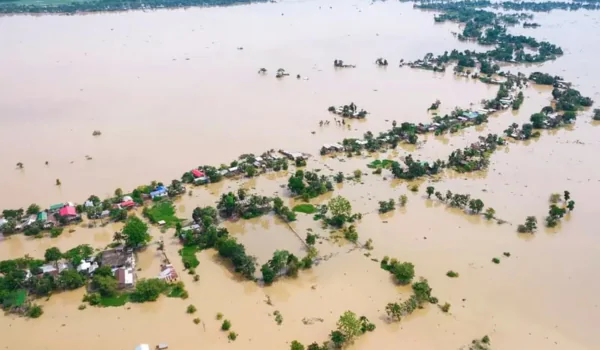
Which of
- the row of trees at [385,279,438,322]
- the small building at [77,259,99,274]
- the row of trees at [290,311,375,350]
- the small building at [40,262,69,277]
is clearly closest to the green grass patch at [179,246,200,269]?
the small building at [77,259,99,274]

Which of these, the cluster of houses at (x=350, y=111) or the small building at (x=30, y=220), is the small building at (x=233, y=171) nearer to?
the small building at (x=30, y=220)

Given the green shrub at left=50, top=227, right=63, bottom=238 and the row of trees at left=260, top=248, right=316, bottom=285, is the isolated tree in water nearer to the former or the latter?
the green shrub at left=50, top=227, right=63, bottom=238

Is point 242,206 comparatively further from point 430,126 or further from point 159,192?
point 430,126

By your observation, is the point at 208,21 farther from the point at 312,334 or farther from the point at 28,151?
the point at 312,334

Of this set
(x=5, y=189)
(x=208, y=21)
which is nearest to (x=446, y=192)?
(x=5, y=189)

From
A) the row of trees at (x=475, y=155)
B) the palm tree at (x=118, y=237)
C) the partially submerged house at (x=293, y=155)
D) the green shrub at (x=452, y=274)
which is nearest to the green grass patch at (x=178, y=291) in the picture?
the palm tree at (x=118, y=237)

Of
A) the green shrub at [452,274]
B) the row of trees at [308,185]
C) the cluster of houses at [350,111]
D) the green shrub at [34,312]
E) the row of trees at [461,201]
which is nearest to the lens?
the green shrub at [34,312]
